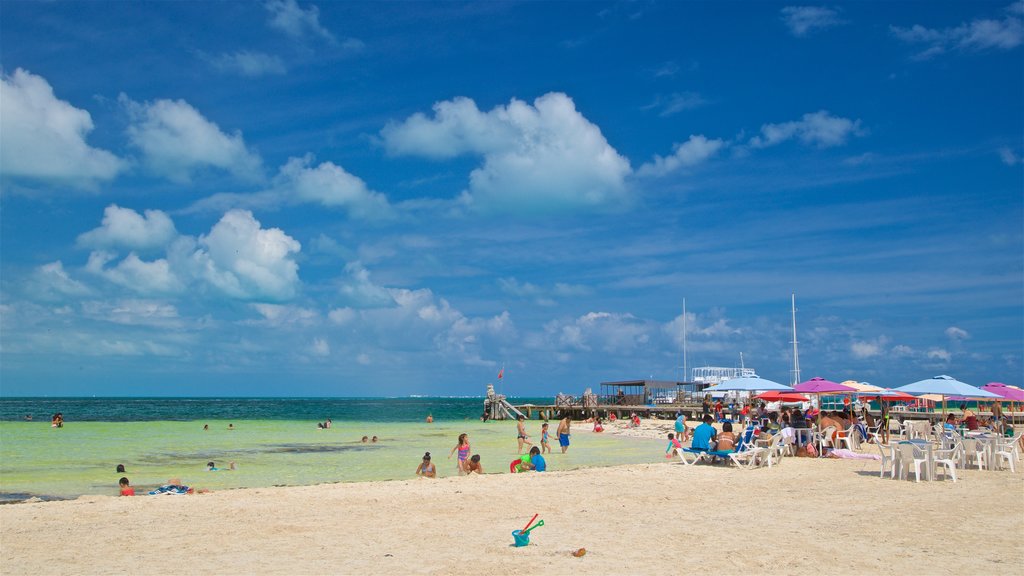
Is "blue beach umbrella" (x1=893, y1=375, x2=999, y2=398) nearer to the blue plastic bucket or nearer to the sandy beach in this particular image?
the sandy beach

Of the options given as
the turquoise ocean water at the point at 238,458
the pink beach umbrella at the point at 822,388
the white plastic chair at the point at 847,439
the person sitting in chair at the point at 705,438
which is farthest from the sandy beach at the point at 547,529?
the pink beach umbrella at the point at 822,388

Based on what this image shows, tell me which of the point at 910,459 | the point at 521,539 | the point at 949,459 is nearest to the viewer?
the point at 521,539

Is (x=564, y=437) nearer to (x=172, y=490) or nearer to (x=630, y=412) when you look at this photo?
(x=172, y=490)

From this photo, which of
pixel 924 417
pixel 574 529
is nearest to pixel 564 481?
pixel 574 529

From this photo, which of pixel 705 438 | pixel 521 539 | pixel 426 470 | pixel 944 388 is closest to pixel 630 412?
pixel 944 388

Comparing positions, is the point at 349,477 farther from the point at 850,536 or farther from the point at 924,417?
the point at 924,417

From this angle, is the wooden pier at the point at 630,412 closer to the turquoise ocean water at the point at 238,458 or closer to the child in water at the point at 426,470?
the turquoise ocean water at the point at 238,458

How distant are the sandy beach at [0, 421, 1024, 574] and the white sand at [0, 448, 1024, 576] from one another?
28mm

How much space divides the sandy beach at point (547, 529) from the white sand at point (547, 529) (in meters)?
0.03

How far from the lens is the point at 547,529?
8.70 meters

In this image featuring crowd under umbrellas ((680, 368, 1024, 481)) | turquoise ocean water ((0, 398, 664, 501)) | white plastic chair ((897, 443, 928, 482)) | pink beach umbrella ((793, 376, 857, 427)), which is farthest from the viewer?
pink beach umbrella ((793, 376, 857, 427))

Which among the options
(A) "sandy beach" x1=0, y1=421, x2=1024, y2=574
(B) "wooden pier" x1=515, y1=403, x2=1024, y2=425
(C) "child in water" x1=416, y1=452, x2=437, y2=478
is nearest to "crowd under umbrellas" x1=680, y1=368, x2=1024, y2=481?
(A) "sandy beach" x1=0, y1=421, x2=1024, y2=574

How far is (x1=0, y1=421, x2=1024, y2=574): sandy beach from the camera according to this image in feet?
23.4

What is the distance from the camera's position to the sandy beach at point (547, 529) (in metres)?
7.14
